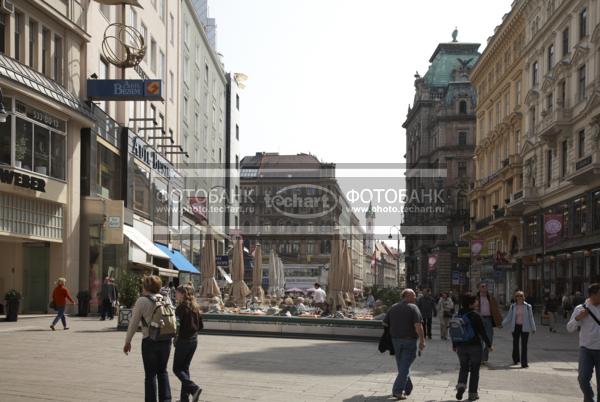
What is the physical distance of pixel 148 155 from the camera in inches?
1519

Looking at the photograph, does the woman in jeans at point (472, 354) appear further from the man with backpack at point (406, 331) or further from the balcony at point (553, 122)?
the balcony at point (553, 122)

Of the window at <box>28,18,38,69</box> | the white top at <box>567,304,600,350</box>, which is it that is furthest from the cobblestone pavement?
the window at <box>28,18,38,69</box>

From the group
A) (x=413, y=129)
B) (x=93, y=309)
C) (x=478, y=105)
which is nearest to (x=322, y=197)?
(x=413, y=129)

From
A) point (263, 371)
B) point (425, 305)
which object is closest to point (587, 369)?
point (263, 371)

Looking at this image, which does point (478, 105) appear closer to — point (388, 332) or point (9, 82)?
point (9, 82)

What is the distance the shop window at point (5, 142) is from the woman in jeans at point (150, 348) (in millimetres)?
16317

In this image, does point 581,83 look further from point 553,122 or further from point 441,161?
point 441,161

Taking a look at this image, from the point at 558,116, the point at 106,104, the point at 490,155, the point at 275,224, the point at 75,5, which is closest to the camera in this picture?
the point at 75,5

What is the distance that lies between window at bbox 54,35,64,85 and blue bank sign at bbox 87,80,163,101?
6.39 feet

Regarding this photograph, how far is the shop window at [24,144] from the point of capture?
24.1 metres

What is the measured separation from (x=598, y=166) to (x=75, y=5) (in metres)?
23.4

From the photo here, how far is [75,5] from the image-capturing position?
93.2ft

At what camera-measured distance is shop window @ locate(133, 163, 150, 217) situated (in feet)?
118

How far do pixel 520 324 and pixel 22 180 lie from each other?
16149 mm
